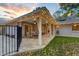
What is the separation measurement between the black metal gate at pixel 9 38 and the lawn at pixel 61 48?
0.30 m

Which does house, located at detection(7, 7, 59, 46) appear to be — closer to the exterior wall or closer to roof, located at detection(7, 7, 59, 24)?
roof, located at detection(7, 7, 59, 24)

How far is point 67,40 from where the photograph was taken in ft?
19.9

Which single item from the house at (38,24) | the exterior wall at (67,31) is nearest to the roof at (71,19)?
the exterior wall at (67,31)

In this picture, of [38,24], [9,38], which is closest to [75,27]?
[38,24]

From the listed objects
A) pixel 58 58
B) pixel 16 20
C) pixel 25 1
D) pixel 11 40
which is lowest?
pixel 58 58

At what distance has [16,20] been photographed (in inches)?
235

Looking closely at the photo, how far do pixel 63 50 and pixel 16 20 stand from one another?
124cm

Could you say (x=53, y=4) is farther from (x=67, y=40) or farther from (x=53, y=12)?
(x=67, y=40)

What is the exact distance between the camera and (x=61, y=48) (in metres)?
6.08

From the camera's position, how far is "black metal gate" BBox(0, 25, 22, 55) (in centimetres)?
583

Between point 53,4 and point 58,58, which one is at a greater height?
point 53,4

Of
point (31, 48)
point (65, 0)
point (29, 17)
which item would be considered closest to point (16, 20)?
point (29, 17)

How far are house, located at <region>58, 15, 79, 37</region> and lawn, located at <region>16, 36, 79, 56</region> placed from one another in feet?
0.36

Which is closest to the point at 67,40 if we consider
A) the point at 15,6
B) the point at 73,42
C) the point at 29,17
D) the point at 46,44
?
the point at 73,42
